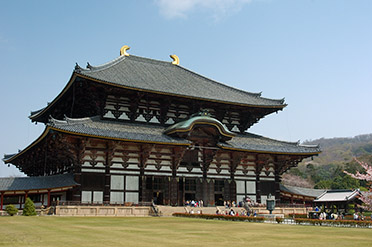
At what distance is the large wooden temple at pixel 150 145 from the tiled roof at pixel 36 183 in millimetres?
105

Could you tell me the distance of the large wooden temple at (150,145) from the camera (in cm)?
3625

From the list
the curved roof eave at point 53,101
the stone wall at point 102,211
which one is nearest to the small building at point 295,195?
the stone wall at point 102,211

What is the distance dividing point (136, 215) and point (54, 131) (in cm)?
991

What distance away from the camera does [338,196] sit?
A: 174 feet

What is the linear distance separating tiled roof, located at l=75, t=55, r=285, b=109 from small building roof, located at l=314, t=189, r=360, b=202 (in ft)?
48.4

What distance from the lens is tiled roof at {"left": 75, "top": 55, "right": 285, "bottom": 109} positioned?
4156cm

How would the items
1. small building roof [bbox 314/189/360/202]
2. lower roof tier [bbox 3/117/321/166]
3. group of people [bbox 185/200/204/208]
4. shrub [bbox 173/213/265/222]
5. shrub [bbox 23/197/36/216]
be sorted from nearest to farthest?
shrub [bbox 173/213/265/222], shrub [bbox 23/197/36/216], lower roof tier [bbox 3/117/321/166], group of people [bbox 185/200/204/208], small building roof [bbox 314/189/360/202]

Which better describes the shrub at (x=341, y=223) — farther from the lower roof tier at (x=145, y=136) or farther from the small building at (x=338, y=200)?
the small building at (x=338, y=200)

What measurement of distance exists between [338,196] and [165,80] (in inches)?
1064

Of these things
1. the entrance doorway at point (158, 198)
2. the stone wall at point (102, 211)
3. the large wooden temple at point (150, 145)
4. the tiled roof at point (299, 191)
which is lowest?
the stone wall at point (102, 211)

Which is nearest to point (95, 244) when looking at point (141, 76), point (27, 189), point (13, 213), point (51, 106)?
point (13, 213)

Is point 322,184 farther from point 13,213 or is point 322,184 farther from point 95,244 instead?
point 95,244

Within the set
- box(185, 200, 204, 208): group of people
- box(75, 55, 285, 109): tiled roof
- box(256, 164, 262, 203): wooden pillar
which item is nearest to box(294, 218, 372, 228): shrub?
box(185, 200, 204, 208): group of people

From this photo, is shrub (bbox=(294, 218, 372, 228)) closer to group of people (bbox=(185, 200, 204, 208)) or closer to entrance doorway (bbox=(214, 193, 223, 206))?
group of people (bbox=(185, 200, 204, 208))
